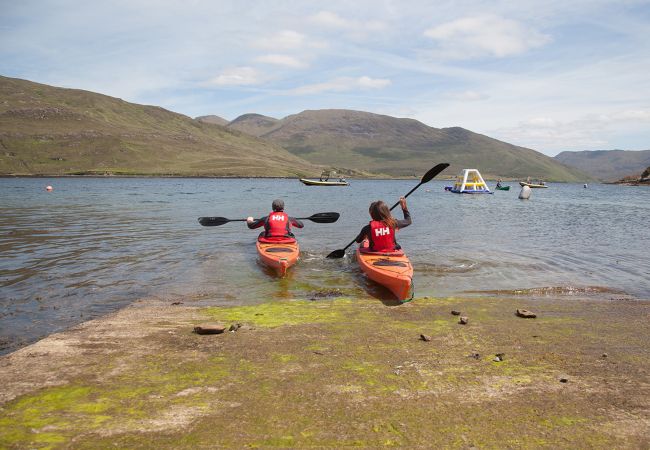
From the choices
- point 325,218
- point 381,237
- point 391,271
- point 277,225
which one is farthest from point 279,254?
point 325,218

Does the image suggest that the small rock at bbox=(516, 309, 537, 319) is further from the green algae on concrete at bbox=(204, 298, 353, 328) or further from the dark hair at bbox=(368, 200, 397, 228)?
the dark hair at bbox=(368, 200, 397, 228)

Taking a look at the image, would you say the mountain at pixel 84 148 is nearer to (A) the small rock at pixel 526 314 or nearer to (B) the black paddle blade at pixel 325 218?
(B) the black paddle blade at pixel 325 218

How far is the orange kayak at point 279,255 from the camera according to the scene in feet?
40.7

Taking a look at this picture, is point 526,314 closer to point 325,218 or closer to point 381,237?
point 381,237

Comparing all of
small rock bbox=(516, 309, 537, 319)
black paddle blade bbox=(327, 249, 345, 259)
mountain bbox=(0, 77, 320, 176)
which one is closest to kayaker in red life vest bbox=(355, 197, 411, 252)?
black paddle blade bbox=(327, 249, 345, 259)

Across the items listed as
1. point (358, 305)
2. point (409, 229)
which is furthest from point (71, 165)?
point (358, 305)

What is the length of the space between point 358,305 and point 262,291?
291 centimetres

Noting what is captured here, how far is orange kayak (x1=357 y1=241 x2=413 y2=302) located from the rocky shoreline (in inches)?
56.1

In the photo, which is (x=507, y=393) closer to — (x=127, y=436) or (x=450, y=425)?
(x=450, y=425)

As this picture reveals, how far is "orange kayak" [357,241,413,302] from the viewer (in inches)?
379

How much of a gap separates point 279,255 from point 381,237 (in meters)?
3.26

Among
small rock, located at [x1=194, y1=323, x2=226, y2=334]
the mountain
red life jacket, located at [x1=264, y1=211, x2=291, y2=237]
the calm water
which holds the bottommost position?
the calm water

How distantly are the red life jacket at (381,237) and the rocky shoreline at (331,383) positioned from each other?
3.72m

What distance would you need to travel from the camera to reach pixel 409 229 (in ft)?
82.0
